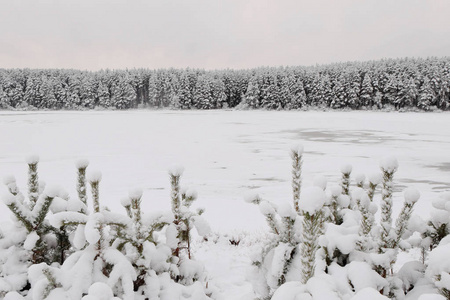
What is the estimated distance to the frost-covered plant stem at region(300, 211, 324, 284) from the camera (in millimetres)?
1251

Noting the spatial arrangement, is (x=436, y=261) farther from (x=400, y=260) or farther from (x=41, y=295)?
(x=400, y=260)

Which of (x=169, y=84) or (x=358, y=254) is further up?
(x=169, y=84)

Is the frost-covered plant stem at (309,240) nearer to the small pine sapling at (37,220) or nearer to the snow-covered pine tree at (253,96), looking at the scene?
the small pine sapling at (37,220)

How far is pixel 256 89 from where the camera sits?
82125 mm

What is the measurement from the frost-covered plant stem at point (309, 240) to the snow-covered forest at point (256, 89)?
78696 millimetres

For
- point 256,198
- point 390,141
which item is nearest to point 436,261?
point 256,198

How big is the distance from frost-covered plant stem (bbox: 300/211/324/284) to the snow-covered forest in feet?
258

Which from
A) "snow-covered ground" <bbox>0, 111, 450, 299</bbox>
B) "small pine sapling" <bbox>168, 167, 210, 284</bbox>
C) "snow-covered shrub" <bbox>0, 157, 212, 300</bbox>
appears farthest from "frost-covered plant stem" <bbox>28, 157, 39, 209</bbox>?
"snow-covered ground" <bbox>0, 111, 450, 299</bbox>

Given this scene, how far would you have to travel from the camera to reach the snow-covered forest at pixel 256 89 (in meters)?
73.1

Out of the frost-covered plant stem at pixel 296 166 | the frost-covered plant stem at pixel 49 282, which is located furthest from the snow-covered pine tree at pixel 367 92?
the frost-covered plant stem at pixel 49 282

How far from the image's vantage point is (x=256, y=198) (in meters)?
1.88

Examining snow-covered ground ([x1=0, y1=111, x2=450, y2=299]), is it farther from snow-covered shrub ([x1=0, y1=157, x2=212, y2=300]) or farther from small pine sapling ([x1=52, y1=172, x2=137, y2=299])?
small pine sapling ([x1=52, y1=172, x2=137, y2=299])

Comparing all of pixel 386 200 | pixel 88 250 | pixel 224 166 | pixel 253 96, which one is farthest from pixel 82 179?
pixel 253 96

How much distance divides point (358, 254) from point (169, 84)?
100 m
